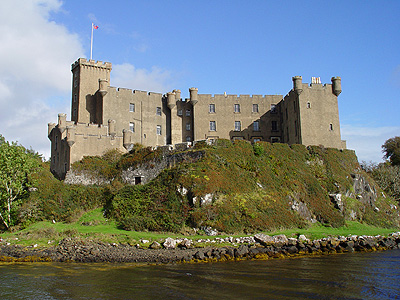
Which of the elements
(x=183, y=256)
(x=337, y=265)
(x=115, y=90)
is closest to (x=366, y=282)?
(x=337, y=265)

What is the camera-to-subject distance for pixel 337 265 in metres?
21.5

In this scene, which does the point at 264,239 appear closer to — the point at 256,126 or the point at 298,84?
the point at 298,84

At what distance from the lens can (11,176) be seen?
35000 millimetres

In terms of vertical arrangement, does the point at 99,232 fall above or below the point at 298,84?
below

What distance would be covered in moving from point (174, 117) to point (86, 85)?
482 inches

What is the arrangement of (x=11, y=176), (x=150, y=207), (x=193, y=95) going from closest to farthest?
1. (x=150, y=207)
2. (x=11, y=176)
3. (x=193, y=95)

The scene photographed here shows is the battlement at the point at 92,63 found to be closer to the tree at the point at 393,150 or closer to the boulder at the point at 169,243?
the boulder at the point at 169,243

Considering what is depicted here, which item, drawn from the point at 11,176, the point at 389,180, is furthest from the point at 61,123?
the point at 389,180

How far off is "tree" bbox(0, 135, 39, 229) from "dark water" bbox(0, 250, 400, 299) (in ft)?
41.4

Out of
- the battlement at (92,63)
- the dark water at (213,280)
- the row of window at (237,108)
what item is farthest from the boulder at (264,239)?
the battlement at (92,63)

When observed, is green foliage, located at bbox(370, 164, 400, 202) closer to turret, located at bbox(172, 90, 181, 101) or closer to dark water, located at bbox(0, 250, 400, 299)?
dark water, located at bbox(0, 250, 400, 299)

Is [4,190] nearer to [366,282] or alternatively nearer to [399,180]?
[366,282]

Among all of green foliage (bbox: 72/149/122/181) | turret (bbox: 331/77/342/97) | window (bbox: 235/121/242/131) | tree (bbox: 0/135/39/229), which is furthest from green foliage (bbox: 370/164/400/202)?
tree (bbox: 0/135/39/229)

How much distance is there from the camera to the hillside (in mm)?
30812
